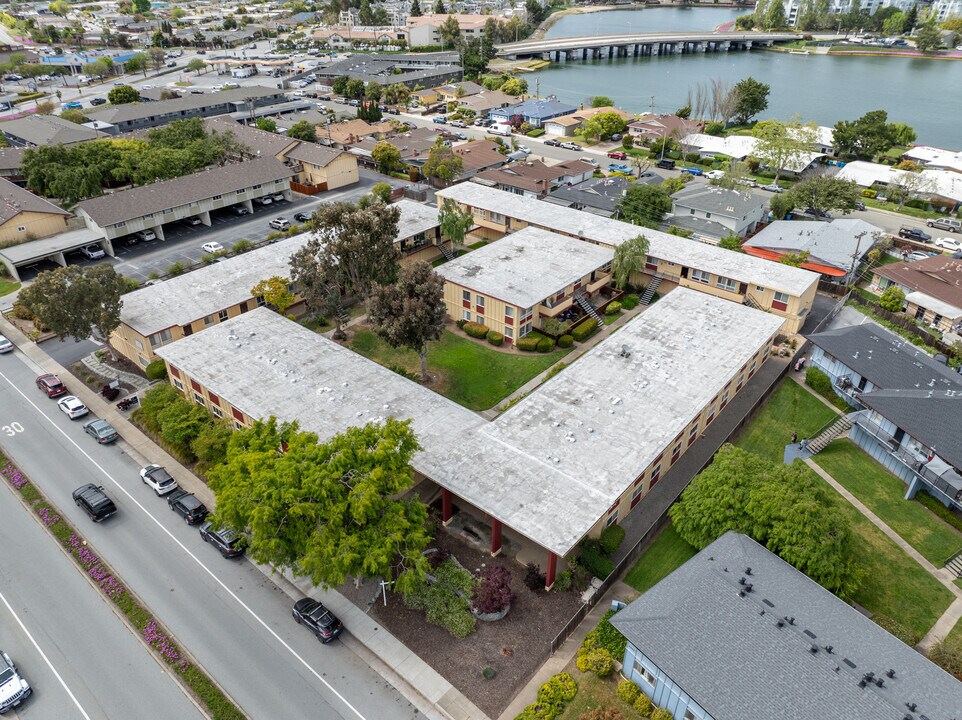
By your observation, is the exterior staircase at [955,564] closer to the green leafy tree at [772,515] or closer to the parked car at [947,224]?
the green leafy tree at [772,515]

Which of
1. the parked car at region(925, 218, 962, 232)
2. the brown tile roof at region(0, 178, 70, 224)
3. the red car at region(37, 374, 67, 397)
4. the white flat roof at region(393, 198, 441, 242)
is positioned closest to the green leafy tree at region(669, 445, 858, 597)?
the white flat roof at region(393, 198, 441, 242)

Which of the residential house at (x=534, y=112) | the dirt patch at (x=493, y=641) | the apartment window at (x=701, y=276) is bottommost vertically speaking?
the dirt patch at (x=493, y=641)

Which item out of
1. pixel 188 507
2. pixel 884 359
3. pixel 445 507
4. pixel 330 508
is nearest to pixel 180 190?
pixel 188 507

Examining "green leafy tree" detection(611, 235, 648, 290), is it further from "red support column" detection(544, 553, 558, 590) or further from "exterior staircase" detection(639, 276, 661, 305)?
"red support column" detection(544, 553, 558, 590)

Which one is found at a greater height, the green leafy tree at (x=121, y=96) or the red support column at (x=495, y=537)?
the green leafy tree at (x=121, y=96)

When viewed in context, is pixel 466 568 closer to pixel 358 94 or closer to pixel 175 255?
pixel 175 255

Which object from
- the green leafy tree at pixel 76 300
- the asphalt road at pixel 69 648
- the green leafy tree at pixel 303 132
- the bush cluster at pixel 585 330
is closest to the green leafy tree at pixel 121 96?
the green leafy tree at pixel 303 132
